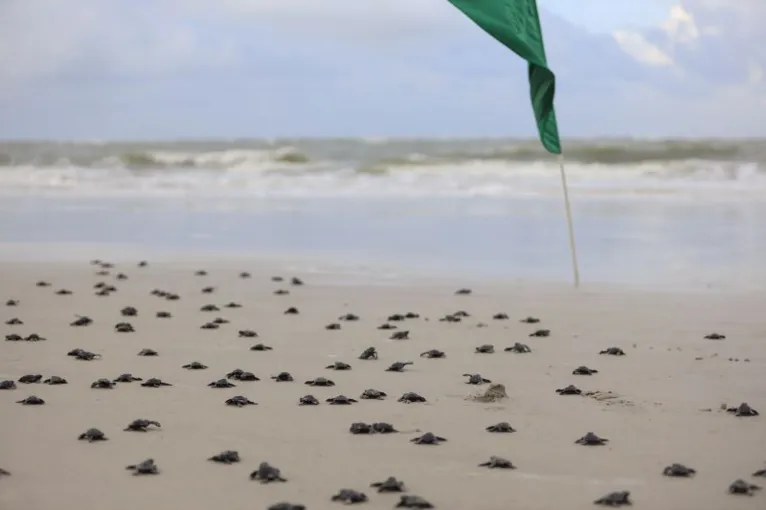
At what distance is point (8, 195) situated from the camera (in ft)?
101

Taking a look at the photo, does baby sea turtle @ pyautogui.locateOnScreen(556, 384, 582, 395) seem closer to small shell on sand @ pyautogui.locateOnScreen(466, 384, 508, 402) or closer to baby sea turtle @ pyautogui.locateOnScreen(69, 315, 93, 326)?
small shell on sand @ pyautogui.locateOnScreen(466, 384, 508, 402)

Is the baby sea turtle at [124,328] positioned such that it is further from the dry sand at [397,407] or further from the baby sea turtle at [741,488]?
the baby sea turtle at [741,488]

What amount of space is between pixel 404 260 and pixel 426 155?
3367 cm

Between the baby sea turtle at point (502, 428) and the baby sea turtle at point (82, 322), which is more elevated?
the baby sea turtle at point (502, 428)

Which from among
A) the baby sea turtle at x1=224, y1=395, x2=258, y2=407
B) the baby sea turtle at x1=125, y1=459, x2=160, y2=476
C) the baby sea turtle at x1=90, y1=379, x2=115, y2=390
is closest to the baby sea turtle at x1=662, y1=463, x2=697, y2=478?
the baby sea turtle at x1=125, y1=459, x2=160, y2=476

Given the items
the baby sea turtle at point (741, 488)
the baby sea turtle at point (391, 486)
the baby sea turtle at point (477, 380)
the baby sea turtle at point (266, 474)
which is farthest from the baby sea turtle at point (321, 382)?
the baby sea turtle at point (741, 488)

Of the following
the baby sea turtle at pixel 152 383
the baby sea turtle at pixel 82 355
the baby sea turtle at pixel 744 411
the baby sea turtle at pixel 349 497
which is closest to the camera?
the baby sea turtle at pixel 349 497

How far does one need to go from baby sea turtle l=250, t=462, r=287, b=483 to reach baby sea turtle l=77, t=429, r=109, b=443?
122 cm

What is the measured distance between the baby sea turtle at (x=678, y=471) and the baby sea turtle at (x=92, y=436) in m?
3.23

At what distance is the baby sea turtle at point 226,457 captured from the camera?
6.28 m

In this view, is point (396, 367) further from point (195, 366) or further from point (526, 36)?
point (526, 36)

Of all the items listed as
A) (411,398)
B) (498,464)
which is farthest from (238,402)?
(498,464)

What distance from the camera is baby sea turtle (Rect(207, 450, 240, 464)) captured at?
6281mm

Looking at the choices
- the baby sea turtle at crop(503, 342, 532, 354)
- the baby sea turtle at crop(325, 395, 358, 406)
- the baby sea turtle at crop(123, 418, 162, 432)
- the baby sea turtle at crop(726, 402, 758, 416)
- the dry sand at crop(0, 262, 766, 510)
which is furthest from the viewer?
the baby sea turtle at crop(503, 342, 532, 354)
